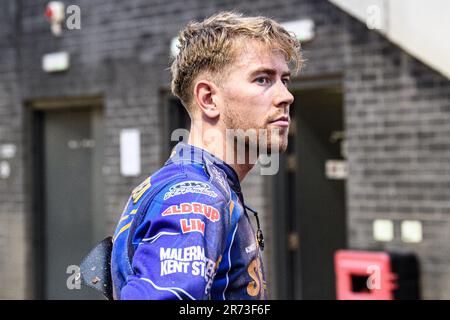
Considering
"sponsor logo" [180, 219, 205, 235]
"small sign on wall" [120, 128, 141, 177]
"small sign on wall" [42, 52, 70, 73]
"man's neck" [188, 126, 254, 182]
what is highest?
"small sign on wall" [42, 52, 70, 73]

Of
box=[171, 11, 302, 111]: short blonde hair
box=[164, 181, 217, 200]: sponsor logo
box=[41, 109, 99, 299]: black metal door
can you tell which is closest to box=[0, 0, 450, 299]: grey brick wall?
box=[41, 109, 99, 299]: black metal door

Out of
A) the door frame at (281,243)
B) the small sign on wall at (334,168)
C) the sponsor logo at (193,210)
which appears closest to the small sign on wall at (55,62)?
the door frame at (281,243)

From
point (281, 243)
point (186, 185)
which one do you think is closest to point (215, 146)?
point (186, 185)

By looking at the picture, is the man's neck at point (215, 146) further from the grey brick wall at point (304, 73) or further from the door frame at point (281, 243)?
the door frame at point (281, 243)

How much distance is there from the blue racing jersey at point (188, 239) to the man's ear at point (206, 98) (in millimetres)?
114

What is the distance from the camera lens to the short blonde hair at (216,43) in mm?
2115

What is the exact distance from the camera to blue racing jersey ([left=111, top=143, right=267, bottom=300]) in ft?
5.56

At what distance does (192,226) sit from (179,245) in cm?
6

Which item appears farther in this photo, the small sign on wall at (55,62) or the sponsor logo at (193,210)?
the small sign on wall at (55,62)

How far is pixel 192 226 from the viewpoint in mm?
1733

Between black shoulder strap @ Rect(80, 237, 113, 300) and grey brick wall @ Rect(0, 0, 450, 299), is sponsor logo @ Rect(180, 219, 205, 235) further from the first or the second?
grey brick wall @ Rect(0, 0, 450, 299)

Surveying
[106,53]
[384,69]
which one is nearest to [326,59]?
[384,69]

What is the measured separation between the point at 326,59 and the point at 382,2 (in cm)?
71

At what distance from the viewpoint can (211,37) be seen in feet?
7.06
